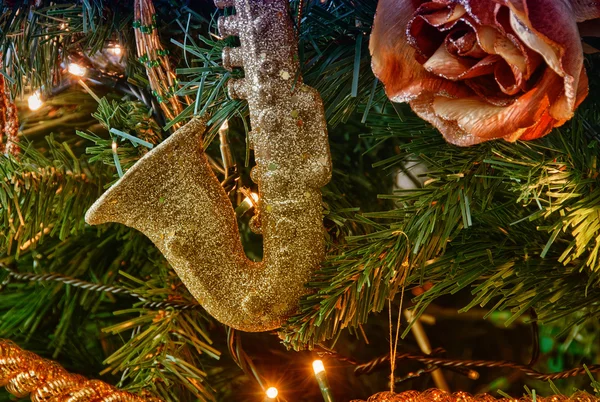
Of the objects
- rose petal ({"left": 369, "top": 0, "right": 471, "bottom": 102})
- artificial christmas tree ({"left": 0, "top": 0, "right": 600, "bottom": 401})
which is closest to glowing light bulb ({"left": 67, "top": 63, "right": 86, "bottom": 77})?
artificial christmas tree ({"left": 0, "top": 0, "right": 600, "bottom": 401})

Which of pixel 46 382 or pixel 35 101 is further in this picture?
pixel 35 101

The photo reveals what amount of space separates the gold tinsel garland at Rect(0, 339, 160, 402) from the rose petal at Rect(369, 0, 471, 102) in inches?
10.3

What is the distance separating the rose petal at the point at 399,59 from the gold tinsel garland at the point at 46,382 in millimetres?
261

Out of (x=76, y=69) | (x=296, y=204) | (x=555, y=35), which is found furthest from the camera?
(x=76, y=69)

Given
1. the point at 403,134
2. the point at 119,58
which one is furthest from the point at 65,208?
the point at 403,134

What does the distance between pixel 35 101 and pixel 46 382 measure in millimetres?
250

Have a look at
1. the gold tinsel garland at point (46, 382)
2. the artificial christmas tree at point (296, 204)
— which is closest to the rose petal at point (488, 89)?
the artificial christmas tree at point (296, 204)

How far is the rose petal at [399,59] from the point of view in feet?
0.85

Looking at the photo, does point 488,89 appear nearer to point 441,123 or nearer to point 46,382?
point 441,123

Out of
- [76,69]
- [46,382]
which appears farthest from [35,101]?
[46,382]

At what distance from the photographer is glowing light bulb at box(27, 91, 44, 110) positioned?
0.50 meters

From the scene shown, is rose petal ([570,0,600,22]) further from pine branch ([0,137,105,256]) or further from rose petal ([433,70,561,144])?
pine branch ([0,137,105,256])

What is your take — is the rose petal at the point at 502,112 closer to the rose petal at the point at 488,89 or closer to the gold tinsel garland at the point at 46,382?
the rose petal at the point at 488,89

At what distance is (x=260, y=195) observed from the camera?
0.34 m
